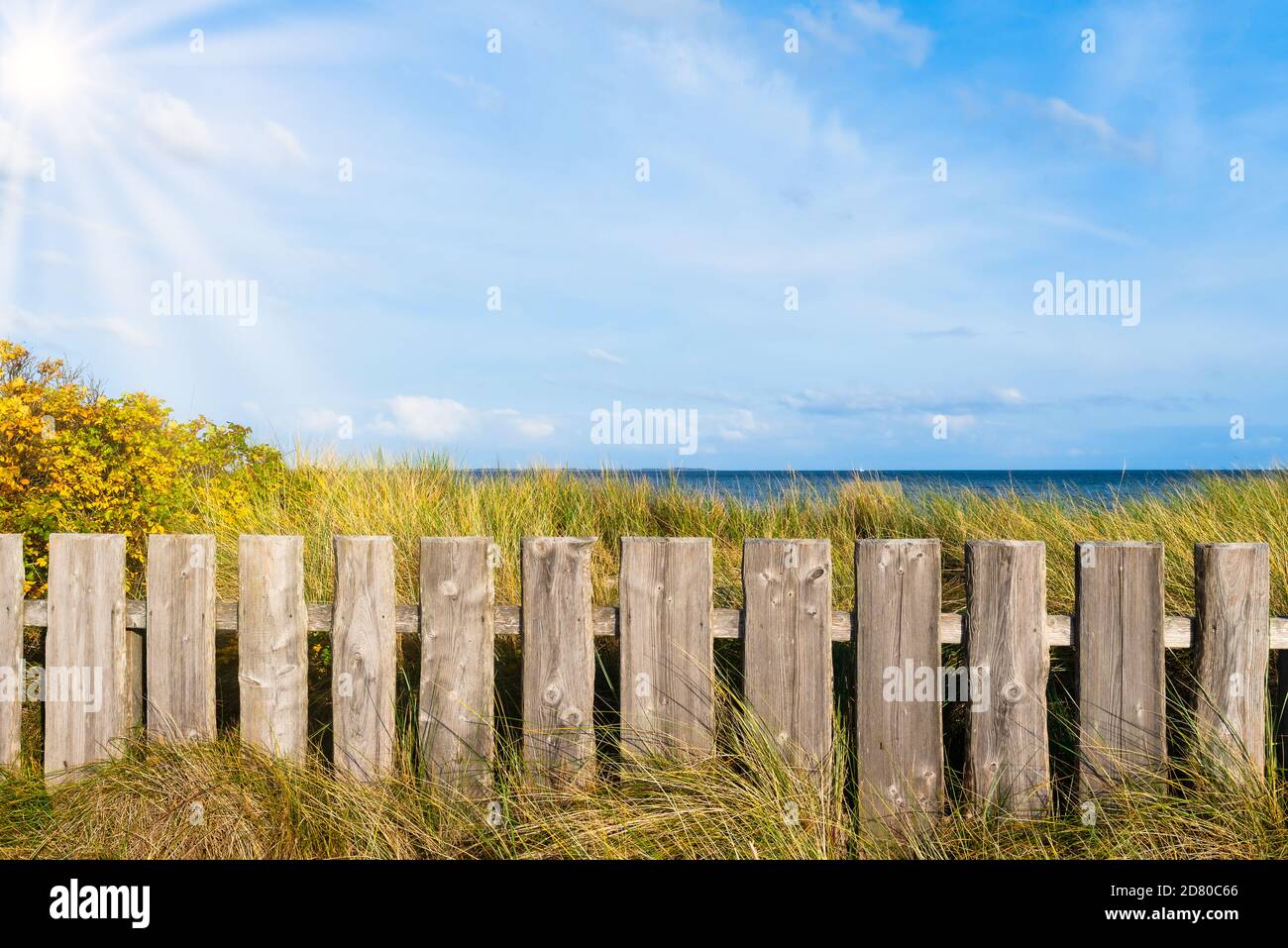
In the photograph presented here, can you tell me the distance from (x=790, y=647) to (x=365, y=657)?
1605 millimetres

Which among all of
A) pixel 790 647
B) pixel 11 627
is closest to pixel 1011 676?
pixel 790 647

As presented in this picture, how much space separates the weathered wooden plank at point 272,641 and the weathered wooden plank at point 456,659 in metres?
0.53

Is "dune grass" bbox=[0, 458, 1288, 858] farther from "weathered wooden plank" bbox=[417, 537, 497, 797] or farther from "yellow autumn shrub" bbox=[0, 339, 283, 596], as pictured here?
"yellow autumn shrub" bbox=[0, 339, 283, 596]

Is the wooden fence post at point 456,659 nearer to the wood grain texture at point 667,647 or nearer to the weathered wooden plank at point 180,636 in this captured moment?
the wood grain texture at point 667,647

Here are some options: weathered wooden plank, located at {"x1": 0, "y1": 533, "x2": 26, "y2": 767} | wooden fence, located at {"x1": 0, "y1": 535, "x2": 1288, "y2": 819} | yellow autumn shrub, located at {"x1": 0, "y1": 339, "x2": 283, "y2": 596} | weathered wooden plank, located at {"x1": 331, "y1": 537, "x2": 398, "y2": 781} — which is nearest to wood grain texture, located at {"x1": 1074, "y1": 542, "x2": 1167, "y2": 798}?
wooden fence, located at {"x1": 0, "y1": 535, "x2": 1288, "y2": 819}

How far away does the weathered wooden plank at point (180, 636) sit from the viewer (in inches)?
135

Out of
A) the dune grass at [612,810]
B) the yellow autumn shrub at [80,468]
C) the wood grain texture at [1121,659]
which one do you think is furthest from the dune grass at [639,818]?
the yellow autumn shrub at [80,468]

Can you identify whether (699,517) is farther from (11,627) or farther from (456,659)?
(11,627)

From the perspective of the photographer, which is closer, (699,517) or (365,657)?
(365,657)

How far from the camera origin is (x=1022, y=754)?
308 cm

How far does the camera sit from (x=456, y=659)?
10.5ft
